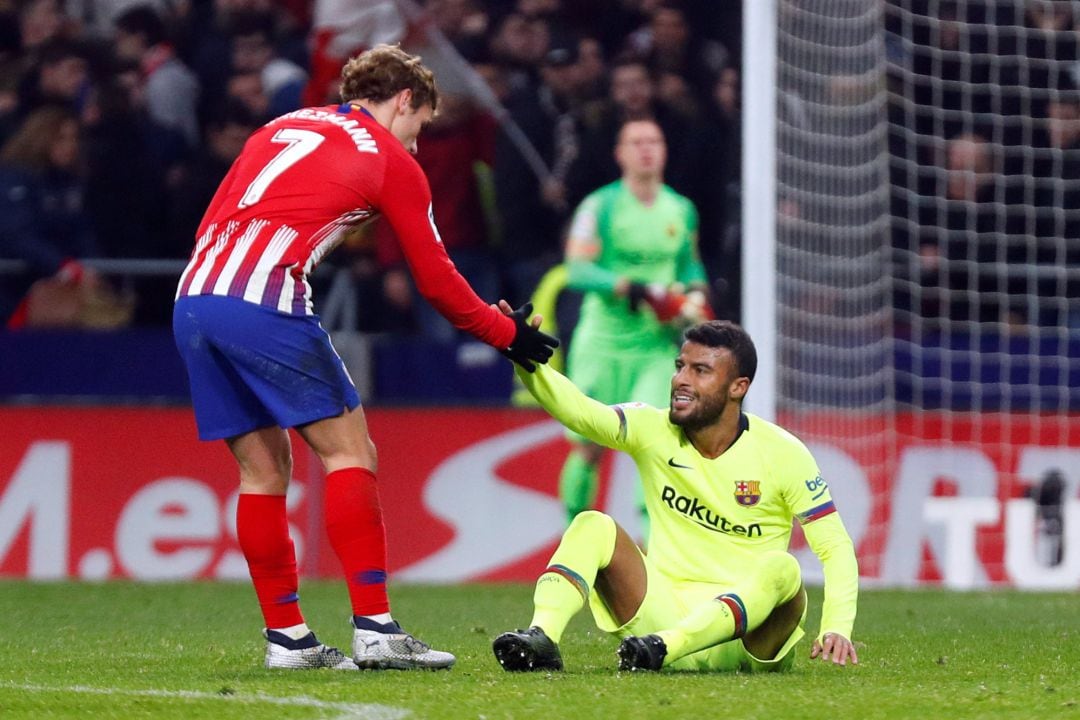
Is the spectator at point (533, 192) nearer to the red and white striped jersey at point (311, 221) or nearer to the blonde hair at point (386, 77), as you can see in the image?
the blonde hair at point (386, 77)

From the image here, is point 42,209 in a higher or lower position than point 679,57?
lower

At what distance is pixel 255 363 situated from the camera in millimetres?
5250

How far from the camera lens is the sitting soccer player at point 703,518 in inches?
205

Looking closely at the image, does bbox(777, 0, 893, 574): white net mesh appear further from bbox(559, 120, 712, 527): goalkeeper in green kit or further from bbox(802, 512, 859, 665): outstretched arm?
bbox(802, 512, 859, 665): outstretched arm

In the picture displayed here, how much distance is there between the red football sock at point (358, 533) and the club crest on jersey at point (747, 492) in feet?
3.38

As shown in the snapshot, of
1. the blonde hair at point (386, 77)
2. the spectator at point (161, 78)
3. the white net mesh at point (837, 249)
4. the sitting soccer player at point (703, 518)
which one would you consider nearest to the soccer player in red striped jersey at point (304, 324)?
the blonde hair at point (386, 77)

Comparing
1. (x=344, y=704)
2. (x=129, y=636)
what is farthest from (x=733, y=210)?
(x=344, y=704)

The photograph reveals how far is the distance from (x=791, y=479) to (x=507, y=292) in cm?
660

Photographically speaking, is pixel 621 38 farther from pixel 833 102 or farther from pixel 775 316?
pixel 775 316

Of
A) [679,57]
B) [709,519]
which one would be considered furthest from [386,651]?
[679,57]

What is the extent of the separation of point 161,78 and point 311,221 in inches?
286

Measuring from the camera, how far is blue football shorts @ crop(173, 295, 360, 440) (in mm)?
5254

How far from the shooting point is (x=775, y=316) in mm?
10633

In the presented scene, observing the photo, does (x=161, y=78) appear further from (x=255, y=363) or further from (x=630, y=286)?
(x=255, y=363)
